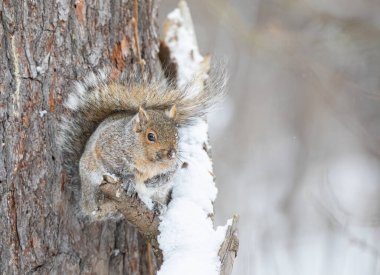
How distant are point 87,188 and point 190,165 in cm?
37

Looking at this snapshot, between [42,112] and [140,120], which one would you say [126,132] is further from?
[42,112]

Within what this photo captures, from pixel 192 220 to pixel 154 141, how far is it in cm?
32

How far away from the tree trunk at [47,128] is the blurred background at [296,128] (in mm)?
1625

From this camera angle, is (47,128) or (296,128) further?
(296,128)

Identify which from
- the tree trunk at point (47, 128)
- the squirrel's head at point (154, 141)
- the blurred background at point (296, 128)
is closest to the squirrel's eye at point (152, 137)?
the squirrel's head at point (154, 141)

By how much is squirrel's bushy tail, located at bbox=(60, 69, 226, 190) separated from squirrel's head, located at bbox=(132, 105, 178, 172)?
8cm

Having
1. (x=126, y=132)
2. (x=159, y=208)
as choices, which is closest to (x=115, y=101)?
(x=126, y=132)

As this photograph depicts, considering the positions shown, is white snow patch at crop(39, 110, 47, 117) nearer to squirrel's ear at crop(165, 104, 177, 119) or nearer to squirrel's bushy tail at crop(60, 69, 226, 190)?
squirrel's bushy tail at crop(60, 69, 226, 190)

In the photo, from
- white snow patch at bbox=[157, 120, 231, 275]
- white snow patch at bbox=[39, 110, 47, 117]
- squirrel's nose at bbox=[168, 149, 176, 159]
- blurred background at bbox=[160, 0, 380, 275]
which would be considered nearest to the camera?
white snow patch at bbox=[157, 120, 231, 275]

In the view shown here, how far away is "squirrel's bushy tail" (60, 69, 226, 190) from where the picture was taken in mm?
1971

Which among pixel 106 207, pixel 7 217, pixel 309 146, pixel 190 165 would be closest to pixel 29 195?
pixel 7 217

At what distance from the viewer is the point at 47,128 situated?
6.21ft

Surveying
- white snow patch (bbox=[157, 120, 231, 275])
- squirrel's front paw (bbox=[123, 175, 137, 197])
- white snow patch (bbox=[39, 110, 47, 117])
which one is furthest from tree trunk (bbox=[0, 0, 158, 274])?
white snow patch (bbox=[157, 120, 231, 275])

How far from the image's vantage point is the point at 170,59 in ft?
7.68
